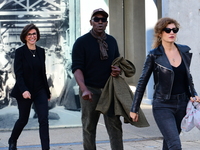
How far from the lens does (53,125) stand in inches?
352

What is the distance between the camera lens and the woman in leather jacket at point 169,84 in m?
4.61

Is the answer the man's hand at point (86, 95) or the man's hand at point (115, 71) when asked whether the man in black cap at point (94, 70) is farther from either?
the man's hand at point (86, 95)

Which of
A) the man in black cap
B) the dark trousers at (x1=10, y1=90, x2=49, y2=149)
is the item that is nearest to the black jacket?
the dark trousers at (x1=10, y1=90, x2=49, y2=149)

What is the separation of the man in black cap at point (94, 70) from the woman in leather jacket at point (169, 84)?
30.5 inches

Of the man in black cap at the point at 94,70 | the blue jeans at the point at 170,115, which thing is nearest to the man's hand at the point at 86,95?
the man in black cap at the point at 94,70

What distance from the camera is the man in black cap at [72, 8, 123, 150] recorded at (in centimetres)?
554

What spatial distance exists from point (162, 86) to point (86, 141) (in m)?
1.38

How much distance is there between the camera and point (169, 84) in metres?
4.64

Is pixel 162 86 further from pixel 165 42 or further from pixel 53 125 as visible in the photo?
pixel 53 125

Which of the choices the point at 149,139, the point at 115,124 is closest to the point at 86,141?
the point at 115,124

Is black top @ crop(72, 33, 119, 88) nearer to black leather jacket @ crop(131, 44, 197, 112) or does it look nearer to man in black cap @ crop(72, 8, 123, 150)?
man in black cap @ crop(72, 8, 123, 150)

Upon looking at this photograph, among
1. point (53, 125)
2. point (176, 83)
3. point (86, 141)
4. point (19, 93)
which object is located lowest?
point (53, 125)

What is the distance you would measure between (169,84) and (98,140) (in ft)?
11.0

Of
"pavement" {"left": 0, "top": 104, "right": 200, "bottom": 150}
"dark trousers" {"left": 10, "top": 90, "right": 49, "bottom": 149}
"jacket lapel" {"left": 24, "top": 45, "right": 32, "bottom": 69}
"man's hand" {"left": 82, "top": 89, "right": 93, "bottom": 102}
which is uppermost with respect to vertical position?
"jacket lapel" {"left": 24, "top": 45, "right": 32, "bottom": 69}
